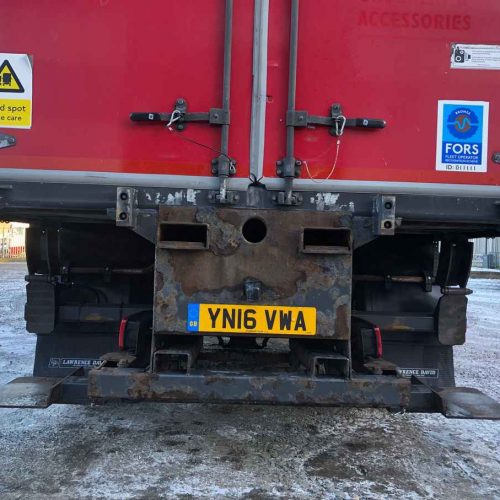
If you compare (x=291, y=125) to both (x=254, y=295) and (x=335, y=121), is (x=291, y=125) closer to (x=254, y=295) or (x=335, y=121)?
(x=335, y=121)

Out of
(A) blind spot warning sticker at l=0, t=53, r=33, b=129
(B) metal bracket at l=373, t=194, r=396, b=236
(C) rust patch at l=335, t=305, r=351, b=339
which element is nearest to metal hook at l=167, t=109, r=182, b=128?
(A) blind spot warning sticker at l=0, t=53, r=33, b=129

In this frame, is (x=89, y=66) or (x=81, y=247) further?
(x=81, y=247)

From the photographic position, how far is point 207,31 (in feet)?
9.49

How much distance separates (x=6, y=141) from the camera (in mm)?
2900

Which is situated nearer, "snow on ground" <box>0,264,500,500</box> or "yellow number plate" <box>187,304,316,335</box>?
"yellow number plate" <box>187,304,316,335</box>

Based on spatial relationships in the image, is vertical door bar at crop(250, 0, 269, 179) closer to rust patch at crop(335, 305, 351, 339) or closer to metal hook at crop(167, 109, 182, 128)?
metal hook at crop(167, 109, 182, 128)

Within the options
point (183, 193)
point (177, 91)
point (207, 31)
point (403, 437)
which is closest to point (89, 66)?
point (177, 91)

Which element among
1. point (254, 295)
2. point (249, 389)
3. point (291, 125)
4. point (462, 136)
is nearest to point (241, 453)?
point (249, 389)

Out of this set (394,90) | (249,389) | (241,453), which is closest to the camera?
(249,389)

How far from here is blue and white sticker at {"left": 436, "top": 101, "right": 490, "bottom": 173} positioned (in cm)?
294

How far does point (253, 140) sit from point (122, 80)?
2.86 ft

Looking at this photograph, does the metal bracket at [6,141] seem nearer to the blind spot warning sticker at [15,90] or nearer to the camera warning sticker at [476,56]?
the blind spot warning sticker at [15,90]

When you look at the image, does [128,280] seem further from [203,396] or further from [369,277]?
[369,277]

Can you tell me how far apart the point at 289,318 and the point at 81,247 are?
79.4 inches
